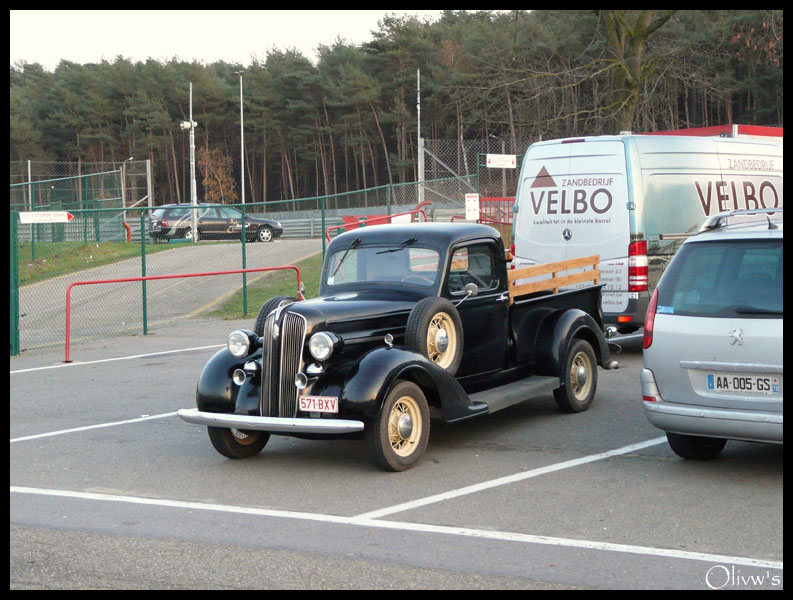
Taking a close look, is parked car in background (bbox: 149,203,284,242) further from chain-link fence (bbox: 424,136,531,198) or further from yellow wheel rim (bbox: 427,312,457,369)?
yellow wheel rim (bbox: 427,312,457,369)

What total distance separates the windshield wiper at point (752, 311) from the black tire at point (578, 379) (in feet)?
8.78

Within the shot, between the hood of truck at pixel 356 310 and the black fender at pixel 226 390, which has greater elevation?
the hood of truck at pixel 356 310

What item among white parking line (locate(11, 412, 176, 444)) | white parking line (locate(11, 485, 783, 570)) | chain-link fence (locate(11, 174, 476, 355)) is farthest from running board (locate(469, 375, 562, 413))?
chain-link fence (locate(11, 174, 476, 355))

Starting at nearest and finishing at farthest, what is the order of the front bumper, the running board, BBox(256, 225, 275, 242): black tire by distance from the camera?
the front bumper, the running board, BBox(256, 225, 275, 242): black tire

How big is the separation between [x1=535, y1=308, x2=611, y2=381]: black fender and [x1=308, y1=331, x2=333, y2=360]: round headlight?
2599 mm

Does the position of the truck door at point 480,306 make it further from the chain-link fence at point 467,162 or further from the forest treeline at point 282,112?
the forest treeline at point 282,112

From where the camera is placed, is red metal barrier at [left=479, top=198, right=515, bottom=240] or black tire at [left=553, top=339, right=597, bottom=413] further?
red metal barrier at [left=479, top=198, right=515, bottom=240]

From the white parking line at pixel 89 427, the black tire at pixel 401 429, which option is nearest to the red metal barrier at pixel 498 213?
the white parking line at pixel 89 427

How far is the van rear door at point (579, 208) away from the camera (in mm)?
12203

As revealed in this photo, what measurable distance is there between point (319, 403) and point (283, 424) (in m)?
0.32

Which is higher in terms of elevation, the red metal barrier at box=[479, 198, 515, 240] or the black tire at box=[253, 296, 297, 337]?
the red metal barrier at box=[479, 198, 515, 240]

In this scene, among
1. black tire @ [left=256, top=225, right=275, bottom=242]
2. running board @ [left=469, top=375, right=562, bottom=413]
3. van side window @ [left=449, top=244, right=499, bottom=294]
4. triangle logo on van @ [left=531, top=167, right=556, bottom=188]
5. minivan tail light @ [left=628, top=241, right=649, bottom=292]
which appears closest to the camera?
running board @ [left=469, top=375, right=562, bottom=413]

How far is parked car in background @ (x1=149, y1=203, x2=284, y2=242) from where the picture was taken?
30045 millimetres
